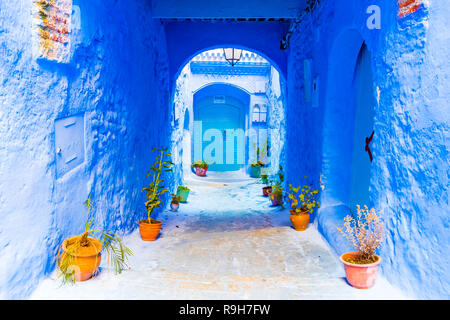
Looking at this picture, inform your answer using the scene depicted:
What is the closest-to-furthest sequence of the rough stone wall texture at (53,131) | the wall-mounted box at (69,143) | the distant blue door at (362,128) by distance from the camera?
the rough stone wall texture at (53,131), the wall-mounted box at (69,143), the distant blue door at (362,128)

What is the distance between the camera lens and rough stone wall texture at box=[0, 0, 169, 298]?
7.70 feet

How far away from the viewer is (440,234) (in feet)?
7.85

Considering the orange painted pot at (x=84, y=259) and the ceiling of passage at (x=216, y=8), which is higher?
the ceiling of passage at (x=216, y=8)

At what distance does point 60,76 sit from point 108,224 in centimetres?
167

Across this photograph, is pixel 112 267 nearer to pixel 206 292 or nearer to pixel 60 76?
pixel 206 292

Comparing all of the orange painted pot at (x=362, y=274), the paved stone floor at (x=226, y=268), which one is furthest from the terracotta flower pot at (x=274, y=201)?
the orange painted pot at (x=362, y=274)

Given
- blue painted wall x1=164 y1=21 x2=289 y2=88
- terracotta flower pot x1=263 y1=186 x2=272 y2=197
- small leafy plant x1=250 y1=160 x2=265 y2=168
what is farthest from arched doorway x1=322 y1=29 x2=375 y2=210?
small leafy plant x1=250 y1=160 x2=265 y2=168

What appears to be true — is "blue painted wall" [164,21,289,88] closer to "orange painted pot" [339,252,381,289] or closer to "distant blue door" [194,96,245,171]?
"orange painted pot" [339,252,381,289]

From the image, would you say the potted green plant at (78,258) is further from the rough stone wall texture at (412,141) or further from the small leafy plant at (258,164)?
the small leafy plant at (258,164)

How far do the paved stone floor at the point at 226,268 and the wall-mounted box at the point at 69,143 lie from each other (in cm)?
82

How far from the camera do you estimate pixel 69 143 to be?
3170mm

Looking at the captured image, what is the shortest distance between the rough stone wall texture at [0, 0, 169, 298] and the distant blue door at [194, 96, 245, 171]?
1476 centimetres

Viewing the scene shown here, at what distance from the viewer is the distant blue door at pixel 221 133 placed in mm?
20562
